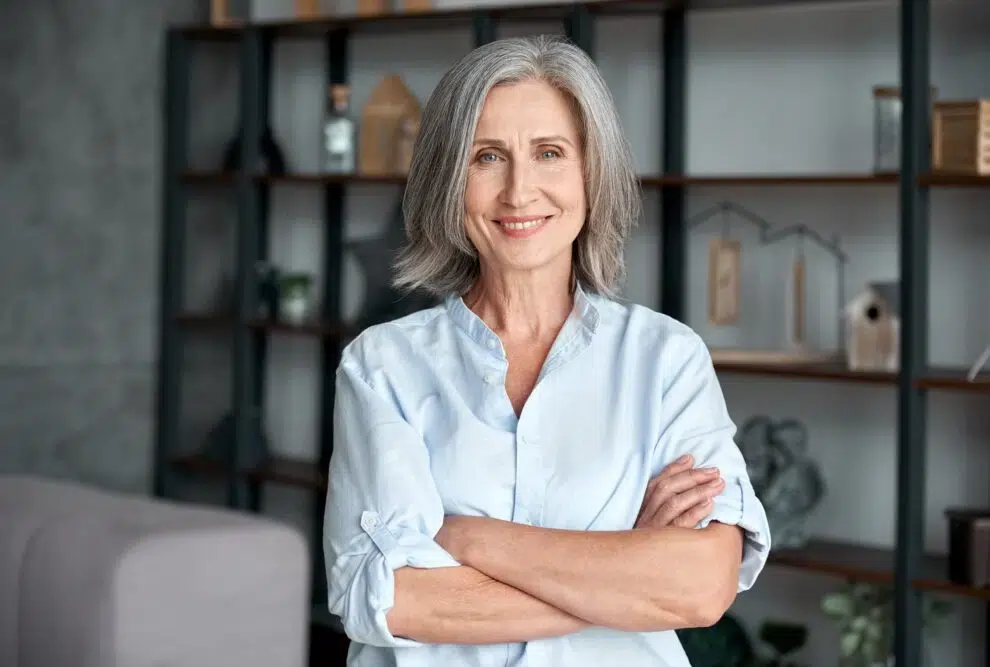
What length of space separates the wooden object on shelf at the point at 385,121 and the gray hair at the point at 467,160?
2851mm

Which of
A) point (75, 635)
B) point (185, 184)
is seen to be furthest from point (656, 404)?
point (185, 184)

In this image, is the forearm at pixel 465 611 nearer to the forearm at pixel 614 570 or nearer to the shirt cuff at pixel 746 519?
the forearm at pixel 614 570

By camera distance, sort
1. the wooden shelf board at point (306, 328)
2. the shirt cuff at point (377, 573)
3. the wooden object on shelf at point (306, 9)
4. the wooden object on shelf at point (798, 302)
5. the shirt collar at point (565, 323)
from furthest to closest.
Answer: the wooden object on shelf at point (306, 9), the wooden shelf board at point (306, 328), the wooden object on shelf at point (798, 302), the shirt collar at point (565, 323), the shirt cuff at point (377, 573)

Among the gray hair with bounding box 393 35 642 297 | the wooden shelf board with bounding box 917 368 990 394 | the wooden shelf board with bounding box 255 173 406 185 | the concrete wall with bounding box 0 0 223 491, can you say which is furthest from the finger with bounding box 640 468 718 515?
the concrete wall with bounding box 0 0 223 491

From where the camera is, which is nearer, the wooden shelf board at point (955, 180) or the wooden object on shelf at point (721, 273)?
the wooden shelf board at point (955, 180)

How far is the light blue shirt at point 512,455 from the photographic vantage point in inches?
63.6

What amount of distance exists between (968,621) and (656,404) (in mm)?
2543

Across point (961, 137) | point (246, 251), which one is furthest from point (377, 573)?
point (246, 251)

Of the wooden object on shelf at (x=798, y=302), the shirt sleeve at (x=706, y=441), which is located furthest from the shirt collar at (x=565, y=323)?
the wooden object on shelf at (x=798, y=302)

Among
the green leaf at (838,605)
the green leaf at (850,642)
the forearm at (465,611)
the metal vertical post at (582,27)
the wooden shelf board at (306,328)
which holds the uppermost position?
the metal vertical post at (582,27)

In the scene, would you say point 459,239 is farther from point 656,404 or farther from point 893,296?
point 893,296

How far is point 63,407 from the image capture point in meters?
4.83

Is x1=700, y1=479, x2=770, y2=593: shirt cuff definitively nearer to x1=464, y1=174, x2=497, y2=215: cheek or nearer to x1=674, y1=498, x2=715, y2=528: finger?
x1=674, y1=498, x2=715, y2=528: finger

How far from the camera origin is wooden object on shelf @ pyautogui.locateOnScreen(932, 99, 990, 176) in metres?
3.40
